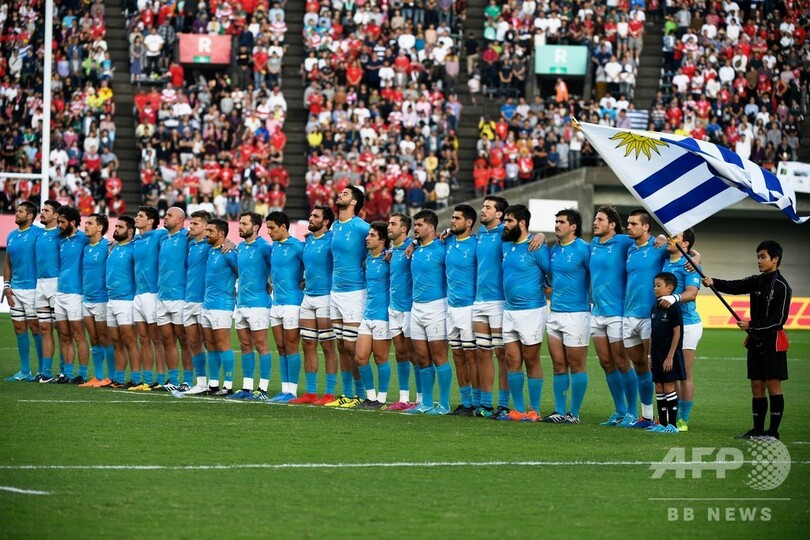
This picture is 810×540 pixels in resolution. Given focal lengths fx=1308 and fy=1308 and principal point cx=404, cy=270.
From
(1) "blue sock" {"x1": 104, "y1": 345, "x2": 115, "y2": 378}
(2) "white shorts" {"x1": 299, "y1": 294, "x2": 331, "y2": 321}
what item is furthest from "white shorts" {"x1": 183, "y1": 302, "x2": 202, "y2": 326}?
(2) "white shorts" {"x1": 299, "y1": 294, "x2": 331, "y2": 321}

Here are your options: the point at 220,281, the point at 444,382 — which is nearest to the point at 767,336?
the point at 444,382

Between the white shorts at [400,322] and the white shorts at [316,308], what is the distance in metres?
0.89

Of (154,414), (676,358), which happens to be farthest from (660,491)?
(154,414)

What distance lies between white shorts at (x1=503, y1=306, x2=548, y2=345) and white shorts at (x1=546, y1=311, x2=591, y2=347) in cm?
14

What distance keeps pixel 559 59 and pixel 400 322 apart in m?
23.4

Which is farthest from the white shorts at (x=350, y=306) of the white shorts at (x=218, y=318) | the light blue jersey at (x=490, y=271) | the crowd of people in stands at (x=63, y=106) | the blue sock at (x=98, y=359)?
the crowd of people in stands at (x=63, y=106)

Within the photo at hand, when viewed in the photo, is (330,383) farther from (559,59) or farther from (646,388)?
(559,59)

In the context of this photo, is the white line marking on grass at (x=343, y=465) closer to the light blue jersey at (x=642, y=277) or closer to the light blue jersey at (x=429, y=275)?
the light blue jersey at (x=642, y=277)

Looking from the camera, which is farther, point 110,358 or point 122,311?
point 110,358

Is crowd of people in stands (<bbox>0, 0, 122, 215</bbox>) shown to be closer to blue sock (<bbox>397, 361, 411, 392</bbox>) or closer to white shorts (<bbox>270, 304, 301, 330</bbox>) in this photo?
white shorts (<bbox>270, 304, 301, 330</bbox>)

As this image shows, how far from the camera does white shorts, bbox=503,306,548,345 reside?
13.5 m

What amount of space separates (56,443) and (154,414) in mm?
2273

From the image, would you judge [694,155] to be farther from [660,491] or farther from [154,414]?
[154,414]

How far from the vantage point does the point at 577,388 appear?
13.4m
